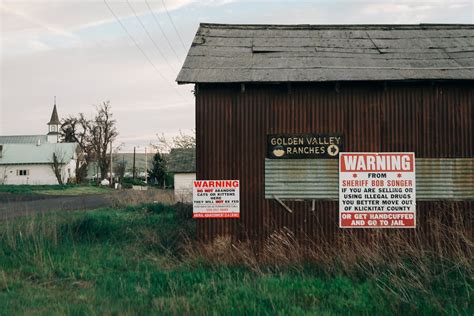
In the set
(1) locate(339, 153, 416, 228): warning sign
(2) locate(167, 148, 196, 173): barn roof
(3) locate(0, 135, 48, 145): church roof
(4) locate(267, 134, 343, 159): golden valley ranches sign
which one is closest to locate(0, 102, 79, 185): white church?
(3) locate(0, 135, 48, 145): church roof

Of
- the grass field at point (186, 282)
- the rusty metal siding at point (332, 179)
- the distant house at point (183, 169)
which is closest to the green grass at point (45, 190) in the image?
the distant house at point (183, 169)

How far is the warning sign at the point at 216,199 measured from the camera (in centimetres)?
1111

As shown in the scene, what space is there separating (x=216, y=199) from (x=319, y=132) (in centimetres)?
275

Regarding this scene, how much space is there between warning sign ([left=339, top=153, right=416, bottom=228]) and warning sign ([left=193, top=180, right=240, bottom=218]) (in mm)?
2353

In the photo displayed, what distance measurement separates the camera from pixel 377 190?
1099 centimetres

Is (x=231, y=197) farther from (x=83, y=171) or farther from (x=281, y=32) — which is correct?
(x=83, y=171)

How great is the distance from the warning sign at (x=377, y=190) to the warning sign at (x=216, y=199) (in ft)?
7.72

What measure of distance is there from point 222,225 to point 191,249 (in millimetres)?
955

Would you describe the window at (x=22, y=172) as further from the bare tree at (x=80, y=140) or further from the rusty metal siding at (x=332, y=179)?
the rusty metal siding at (x=332, y=179)

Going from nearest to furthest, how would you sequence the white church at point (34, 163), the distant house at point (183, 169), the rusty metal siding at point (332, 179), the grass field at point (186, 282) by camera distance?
the grass field at point (186, 282), the rusty metal siding at point (332, 179), the distant house at point (183, 169), the white church at point (34, 163)

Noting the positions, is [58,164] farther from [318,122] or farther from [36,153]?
[318,122]

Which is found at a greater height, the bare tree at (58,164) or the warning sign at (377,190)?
the bare tree at (58,164)

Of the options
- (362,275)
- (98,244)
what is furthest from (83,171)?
(362,275)

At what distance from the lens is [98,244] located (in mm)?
12461
